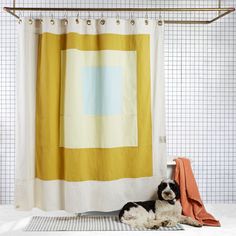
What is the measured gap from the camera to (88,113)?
118 inches

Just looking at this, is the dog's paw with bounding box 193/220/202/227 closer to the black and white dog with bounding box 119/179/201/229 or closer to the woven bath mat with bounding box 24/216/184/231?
the black and white dog with bounding box 119/179/201/229

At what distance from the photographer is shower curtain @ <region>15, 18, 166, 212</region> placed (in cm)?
296

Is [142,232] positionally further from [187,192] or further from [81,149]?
[81,149]

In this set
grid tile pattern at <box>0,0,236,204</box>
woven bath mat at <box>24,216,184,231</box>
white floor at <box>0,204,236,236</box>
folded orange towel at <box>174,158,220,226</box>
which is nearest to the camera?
white floor at <box>0,204,236,236</box>

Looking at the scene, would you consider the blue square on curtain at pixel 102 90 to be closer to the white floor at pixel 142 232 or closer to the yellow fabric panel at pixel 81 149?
the yellow fabric panel at pixel 81 149

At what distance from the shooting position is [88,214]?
3.30 meters

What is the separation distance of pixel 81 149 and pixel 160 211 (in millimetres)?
747

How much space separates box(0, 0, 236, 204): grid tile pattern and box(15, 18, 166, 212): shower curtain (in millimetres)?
708

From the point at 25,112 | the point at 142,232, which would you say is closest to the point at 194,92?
the point at 142,232

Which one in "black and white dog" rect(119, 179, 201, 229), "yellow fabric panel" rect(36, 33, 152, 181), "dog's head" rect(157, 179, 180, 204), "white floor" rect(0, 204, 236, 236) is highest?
"yellow fabric panel" rect(36, 33, 152, 181)

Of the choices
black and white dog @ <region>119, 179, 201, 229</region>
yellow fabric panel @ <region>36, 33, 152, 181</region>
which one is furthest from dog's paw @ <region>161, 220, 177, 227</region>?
yellow fabric panel @ <region>36, 33, 152, 181</region>

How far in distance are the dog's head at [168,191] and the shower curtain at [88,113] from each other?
79mm

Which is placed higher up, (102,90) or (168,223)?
(102,90)

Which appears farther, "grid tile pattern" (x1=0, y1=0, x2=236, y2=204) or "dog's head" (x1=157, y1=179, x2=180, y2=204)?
"grid tile pattern" (x1=0, y1=0, x2=236, y2=204)
